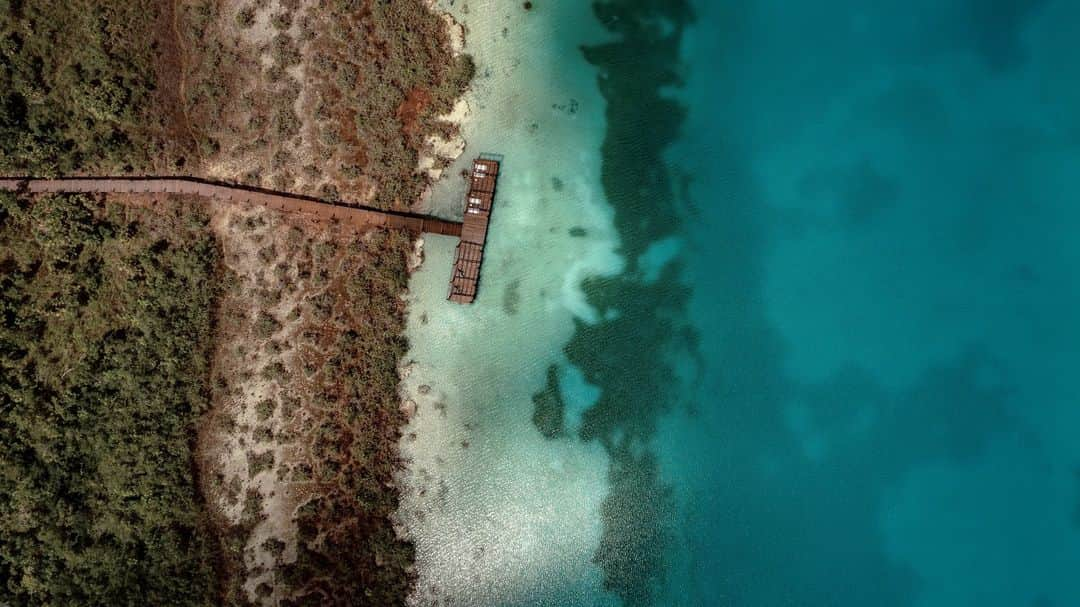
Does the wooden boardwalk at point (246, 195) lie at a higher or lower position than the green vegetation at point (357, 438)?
higher

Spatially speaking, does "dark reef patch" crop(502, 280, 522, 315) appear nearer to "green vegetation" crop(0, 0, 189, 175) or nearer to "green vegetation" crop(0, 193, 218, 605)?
"green vegetation" crop(0, 193, 218, 605)

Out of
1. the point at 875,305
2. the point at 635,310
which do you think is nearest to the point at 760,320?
the point at 875,305

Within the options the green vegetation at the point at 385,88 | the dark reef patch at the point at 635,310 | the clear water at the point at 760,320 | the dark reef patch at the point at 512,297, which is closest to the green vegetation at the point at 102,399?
the green vegetation at the point at 385,88

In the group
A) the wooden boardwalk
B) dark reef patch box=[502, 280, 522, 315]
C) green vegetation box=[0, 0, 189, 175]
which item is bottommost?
dark reef patch box=[502, 280, 522, 315]

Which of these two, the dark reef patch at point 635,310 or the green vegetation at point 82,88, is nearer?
the green vegetation at point 82,88

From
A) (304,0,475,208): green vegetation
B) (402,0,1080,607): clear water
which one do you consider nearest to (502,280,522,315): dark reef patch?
(402,0,1080,607): clear water

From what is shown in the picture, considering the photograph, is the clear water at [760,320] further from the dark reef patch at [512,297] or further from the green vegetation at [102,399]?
the green vegetation at [102,399]
